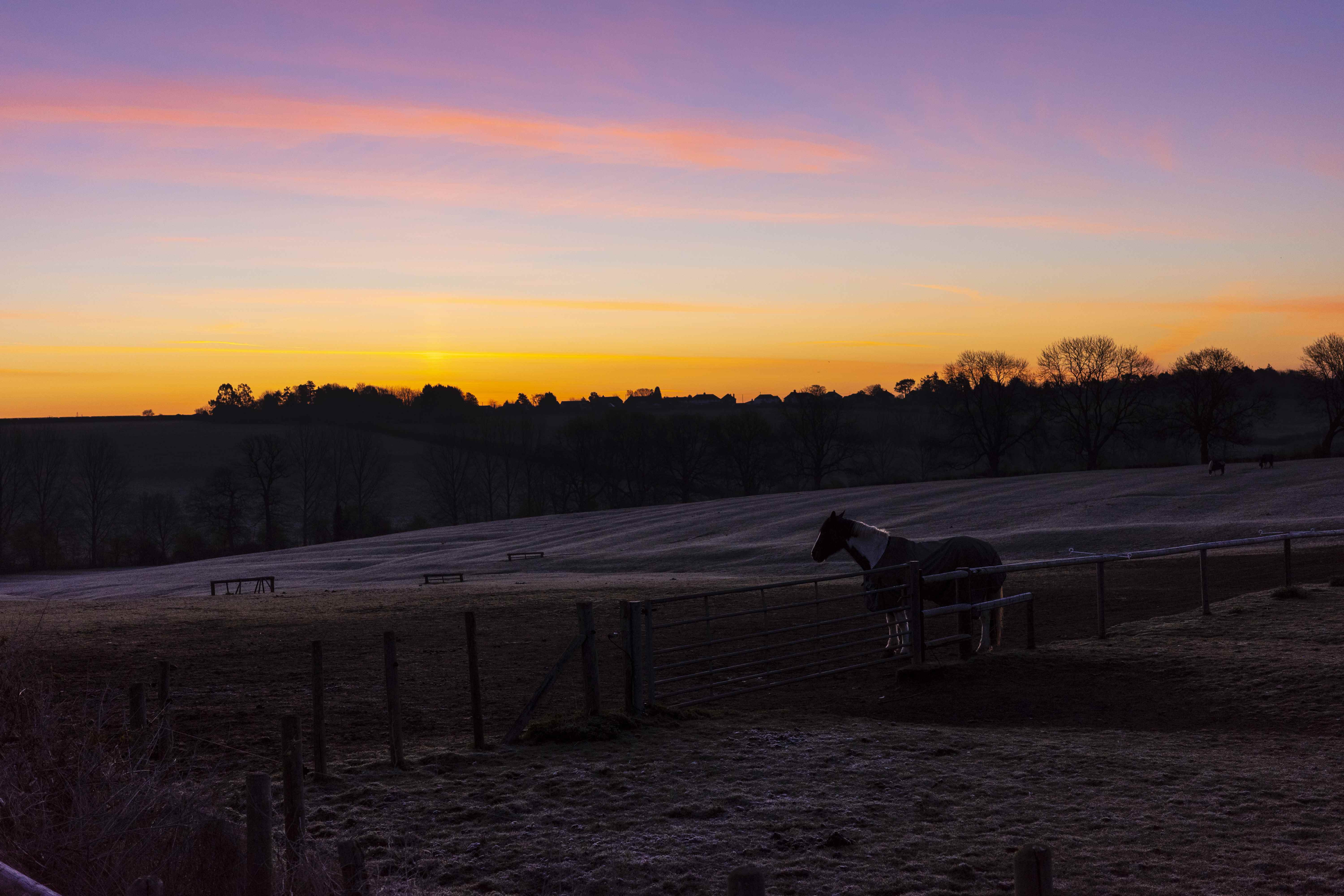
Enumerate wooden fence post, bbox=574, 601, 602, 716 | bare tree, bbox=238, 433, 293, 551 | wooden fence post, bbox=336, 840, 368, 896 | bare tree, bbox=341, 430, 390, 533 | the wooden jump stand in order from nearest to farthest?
wooden fence post, bbox=336, 840, 368, 896 < wooden fence post, bbox=574, 601, 602, 716 < the wooden jump stand < bare tree, bbox=238, 433, 293, 551 < bare tree, bbox=341, 430, 390, 533

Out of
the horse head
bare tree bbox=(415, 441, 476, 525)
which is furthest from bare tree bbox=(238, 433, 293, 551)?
the horse head

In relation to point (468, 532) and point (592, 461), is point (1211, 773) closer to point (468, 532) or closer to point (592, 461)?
point (468, 532)

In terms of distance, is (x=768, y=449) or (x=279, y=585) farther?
(x=768, y=449)

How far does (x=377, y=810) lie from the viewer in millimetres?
6891

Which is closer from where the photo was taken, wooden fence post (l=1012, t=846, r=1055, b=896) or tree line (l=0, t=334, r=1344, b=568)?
wooden fence post (l=1012, t=846, r=1055, b=896)

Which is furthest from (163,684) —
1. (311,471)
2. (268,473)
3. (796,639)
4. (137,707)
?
(311,471)

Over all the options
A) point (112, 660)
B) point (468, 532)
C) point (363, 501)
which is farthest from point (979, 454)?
point (112, 660)

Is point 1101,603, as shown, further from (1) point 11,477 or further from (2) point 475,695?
(1) point 11,477

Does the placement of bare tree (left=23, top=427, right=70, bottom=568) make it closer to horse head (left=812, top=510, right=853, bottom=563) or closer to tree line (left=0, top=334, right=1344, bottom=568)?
tree line (left=0, top=334, right=1344, bottom=568)

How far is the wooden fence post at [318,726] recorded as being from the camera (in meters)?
7.78

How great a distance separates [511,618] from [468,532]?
137ft

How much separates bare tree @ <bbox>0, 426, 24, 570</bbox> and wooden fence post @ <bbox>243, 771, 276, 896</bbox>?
9262 cm

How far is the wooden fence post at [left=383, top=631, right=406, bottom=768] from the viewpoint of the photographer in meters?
7.96

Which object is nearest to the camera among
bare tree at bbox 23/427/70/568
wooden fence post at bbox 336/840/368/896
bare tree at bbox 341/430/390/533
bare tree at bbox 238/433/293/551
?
wooden fence post at bbox 336/840/368/896
